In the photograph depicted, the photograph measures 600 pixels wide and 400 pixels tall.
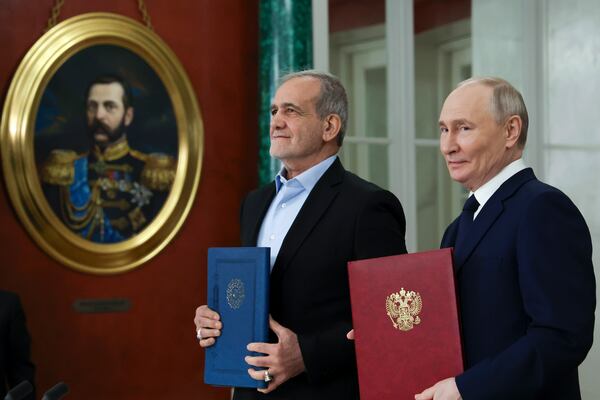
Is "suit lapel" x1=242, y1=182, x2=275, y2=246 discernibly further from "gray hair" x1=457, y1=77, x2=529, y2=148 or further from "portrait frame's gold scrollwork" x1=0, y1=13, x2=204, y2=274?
"portrait frame's gold scrollwork" x1=0, y1=13, x2=204, y2=274

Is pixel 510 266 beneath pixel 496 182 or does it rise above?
beneath

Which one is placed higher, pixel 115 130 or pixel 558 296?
pixel 115 130

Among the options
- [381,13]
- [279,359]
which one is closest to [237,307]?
[279,359]

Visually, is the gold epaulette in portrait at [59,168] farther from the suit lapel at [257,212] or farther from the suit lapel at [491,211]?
the suit lapel at [491,211]

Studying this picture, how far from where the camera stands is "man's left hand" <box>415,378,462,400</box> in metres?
1.82

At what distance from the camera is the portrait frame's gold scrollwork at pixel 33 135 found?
4.07 metres

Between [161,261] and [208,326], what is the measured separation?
6.83 ft

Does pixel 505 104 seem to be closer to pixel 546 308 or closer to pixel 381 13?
pixel 546 308

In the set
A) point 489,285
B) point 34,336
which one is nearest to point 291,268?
point 489,285

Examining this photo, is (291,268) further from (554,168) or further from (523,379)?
(554,168)

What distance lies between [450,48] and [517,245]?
390 centimetres

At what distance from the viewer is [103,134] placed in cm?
432

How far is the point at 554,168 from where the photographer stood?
233 inches

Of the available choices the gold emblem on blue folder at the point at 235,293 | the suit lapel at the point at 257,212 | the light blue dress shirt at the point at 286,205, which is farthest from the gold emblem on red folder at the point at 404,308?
the suit lapel at the point at 257,212
